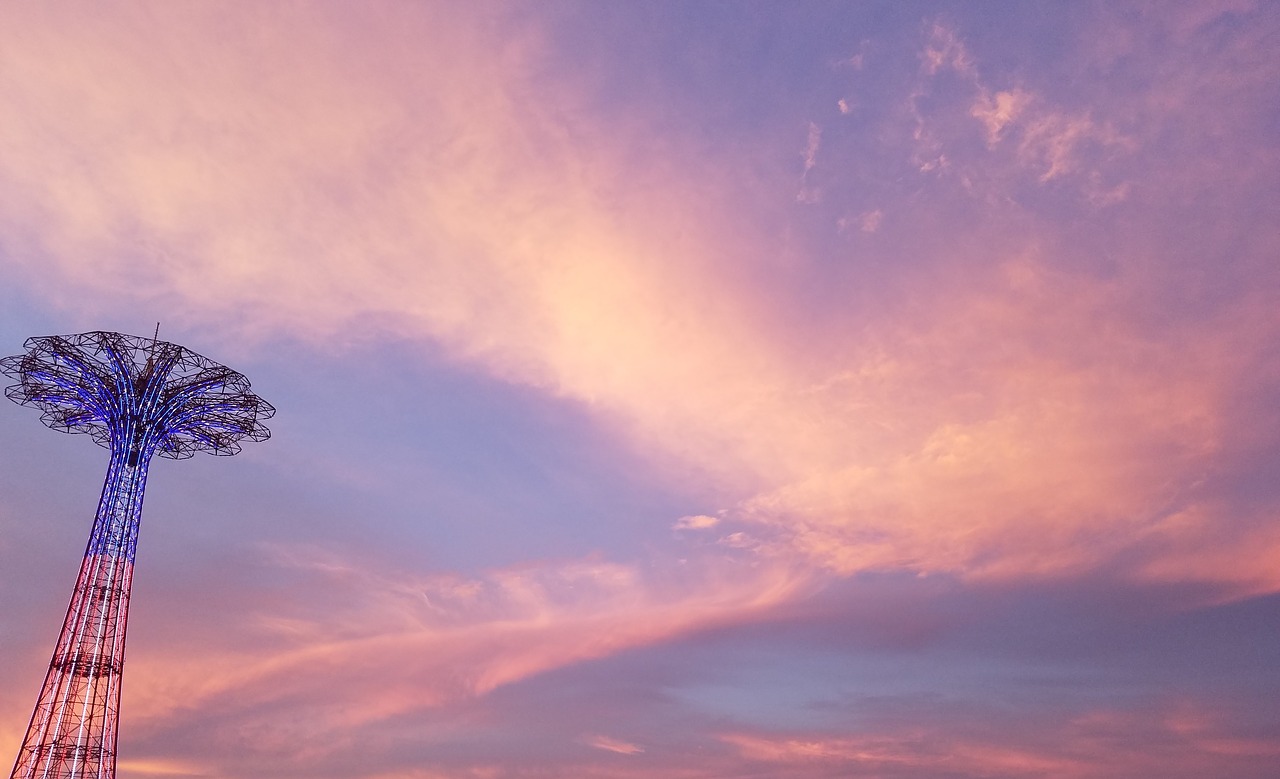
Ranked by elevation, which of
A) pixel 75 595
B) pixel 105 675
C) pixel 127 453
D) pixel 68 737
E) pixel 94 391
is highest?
pixel 94 391

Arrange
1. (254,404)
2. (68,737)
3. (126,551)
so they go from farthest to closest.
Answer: (254,404) < (126,551) < (68,737)

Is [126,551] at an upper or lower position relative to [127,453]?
lower

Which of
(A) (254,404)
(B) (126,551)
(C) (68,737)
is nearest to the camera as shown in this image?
(C) (68,737)

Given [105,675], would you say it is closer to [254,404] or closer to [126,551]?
[126,551]

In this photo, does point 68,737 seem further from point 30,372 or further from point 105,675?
A: point 30,372

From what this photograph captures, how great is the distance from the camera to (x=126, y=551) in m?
74.8

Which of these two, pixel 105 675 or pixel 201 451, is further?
pixel 201 451

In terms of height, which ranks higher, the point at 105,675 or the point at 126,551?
the point at 126,551

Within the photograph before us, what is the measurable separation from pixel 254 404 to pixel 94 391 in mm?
12408

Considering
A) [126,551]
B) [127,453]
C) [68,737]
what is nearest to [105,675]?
[68,737]

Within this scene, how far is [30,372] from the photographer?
73.6 meters

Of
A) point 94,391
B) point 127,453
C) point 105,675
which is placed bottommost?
point 105,675

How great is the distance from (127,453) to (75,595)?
11981 millimetres

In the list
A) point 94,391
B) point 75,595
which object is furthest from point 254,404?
point 75,595
